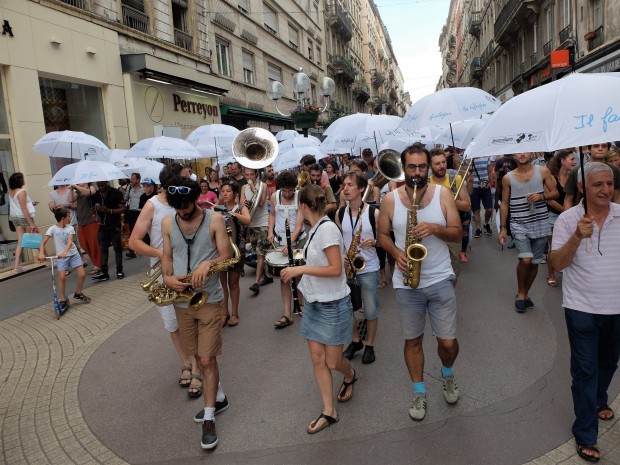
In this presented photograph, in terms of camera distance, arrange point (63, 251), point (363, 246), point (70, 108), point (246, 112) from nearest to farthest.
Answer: point (363, 246) < point (63, 251) < point (70, 108) < point (246, 112)

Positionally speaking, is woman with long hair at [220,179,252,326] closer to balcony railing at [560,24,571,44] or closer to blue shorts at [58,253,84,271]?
blue shorts at [58,253,84,271]

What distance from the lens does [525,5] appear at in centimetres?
2417

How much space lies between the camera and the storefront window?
1084 cm

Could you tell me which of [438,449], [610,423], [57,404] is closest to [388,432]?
[438,449]

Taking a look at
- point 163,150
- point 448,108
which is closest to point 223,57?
point 163,150

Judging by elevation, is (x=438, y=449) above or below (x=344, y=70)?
below

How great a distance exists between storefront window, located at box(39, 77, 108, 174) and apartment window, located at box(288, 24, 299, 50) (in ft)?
59.7

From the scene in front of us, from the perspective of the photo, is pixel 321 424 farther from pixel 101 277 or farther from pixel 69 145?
pixel 69 145

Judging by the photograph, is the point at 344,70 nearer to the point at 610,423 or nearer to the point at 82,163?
the point at 82,163

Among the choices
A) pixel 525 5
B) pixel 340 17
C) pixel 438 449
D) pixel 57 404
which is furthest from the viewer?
pixel 340 17

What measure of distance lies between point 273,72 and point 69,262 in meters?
21.2

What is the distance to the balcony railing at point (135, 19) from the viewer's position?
13586mm

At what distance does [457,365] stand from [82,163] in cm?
617

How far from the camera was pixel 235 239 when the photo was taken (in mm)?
5277
